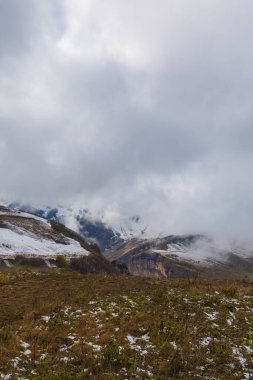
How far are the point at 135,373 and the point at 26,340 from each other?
5.58m

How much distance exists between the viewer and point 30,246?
Result: 60.2 m

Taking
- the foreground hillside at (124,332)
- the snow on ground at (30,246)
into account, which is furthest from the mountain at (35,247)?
the foreground hillside at (124,332)

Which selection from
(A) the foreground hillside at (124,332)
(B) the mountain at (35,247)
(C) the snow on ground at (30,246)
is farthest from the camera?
(C) the snow on ground at (30,246)

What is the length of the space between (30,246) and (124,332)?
43.6 metres

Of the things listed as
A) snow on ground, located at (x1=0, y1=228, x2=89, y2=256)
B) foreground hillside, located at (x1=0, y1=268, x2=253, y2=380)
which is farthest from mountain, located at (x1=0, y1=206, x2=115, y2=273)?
foreground hillside, located at (x1=0, y1=268, x2=253, y2=380)

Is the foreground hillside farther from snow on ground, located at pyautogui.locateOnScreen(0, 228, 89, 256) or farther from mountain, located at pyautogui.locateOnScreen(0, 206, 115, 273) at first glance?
snow on ground, located at pyautogui.locateOnScreen(0, 228, 89, 256)

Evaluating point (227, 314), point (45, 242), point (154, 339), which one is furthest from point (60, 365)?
point (45, 242)

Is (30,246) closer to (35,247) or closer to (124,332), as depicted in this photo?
(35,247)

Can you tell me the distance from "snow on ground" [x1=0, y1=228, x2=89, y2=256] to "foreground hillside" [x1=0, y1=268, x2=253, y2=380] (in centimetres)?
2804

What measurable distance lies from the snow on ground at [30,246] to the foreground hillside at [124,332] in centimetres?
2804

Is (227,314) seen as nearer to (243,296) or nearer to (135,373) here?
(243,296)

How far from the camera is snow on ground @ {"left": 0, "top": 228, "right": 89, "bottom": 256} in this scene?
5622 centimetres

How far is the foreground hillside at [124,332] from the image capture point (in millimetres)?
15633

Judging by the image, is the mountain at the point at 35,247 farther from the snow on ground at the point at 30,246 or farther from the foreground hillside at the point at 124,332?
the foreground hillside at the point at 124,332
